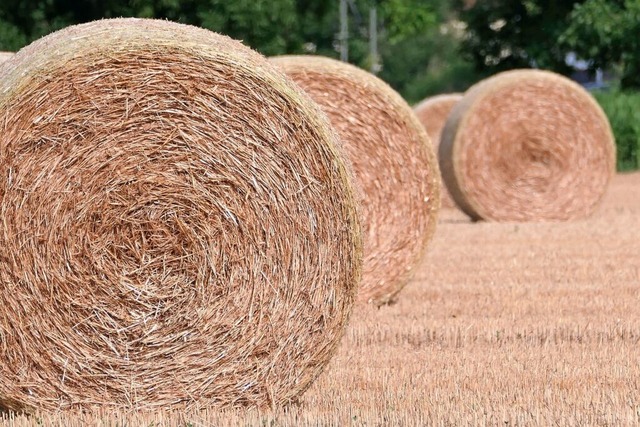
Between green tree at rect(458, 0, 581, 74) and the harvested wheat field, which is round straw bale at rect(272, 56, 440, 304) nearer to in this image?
the harvested wheat field

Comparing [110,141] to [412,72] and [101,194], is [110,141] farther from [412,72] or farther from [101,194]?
[412,72]

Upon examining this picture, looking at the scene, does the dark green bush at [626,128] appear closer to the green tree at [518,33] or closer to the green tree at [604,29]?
the green tree at [604,29]

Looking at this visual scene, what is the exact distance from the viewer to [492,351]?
7.74 m

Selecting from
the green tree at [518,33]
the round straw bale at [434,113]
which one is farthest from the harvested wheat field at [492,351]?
the green tree at [518,33]

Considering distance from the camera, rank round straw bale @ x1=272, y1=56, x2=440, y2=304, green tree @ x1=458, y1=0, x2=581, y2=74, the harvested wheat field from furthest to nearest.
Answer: green tree @ x1=458, y1=0, x2=581, y2=74 < round straw bale @ x1=272, y1=56, x2=440, y2=304 < the harvested wheat field

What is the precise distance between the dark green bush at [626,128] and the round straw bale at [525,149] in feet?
40.2

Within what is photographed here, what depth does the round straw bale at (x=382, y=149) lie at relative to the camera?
1013cm

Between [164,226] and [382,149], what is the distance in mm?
4070

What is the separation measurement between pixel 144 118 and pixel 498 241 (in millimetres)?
8093

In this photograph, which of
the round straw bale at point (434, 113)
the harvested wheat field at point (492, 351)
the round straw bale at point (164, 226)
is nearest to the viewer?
the harvested wheat field at point (492, 351)

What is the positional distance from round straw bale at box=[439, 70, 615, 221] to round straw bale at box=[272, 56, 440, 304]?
598 cm

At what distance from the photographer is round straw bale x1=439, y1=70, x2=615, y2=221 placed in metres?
16.3

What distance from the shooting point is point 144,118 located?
20.6 ft

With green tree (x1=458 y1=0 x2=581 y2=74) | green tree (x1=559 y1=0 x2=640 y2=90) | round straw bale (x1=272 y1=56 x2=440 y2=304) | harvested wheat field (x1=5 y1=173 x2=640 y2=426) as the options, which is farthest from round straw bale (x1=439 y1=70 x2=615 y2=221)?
green tree (x1=458 y1=0 x2=581 y2=74)
